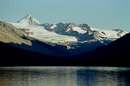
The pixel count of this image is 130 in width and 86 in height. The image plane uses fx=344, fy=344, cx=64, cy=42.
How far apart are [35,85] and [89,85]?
640 inches

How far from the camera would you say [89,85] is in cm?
10344

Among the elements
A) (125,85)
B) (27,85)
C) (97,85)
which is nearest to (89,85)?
(97,85)

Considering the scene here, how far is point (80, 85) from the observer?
342 ft

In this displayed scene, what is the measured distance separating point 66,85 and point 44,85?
7.02m

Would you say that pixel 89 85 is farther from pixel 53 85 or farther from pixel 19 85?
pixel 19 85

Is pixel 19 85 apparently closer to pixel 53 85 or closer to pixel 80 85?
pixel 53 85

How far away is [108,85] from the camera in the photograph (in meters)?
104

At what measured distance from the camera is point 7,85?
100500 millimetres

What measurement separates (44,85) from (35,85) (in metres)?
2.73

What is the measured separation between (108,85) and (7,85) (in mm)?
30223

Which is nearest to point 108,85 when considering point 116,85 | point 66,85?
point 116,85

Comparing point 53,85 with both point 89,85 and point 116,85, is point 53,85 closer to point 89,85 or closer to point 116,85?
point 89,85

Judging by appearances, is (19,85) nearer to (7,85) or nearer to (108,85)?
(7,85)

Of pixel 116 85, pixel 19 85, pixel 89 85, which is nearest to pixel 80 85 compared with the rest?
pixel 89 85
